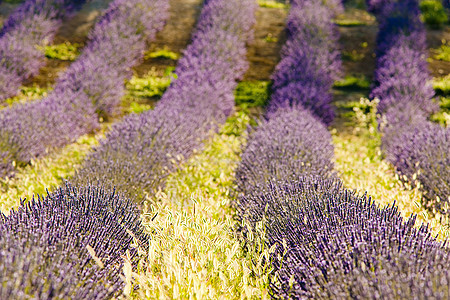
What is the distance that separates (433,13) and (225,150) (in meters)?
6.61

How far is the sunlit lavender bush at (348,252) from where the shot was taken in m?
1.67

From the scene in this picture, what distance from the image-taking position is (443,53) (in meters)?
7.05

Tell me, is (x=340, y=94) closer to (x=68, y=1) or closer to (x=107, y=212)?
(x=107, y=212)

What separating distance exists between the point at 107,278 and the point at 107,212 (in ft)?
1.94

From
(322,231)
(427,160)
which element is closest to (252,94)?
(427,160)

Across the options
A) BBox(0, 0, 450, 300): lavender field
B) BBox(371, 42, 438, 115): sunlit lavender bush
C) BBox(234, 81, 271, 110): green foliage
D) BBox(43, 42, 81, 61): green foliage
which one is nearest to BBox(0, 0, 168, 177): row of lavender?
BBox(0, 0, 450, 300): lavender field

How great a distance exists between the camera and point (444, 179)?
11.1 ft

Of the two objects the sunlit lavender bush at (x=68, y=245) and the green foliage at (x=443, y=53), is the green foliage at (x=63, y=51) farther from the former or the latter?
the green foliage at (x=443, y=53)

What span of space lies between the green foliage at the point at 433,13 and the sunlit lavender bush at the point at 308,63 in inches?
87.6

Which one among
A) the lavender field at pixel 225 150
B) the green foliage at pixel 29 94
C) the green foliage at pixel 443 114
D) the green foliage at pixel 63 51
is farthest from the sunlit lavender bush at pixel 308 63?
the green foliage at pixel 63 51

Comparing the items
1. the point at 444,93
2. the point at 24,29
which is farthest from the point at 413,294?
the point at 24,29

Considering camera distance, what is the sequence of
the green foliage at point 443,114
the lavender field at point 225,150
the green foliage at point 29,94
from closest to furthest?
the lavender field at point 225,150 < the green foliage at point 443,114 < the green foliage at point 29,94

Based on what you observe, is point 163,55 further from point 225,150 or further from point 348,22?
point 348,22

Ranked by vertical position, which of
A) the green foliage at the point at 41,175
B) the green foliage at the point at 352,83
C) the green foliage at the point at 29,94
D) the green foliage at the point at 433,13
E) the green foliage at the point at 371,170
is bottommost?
the green foliage at the point at 41,175
